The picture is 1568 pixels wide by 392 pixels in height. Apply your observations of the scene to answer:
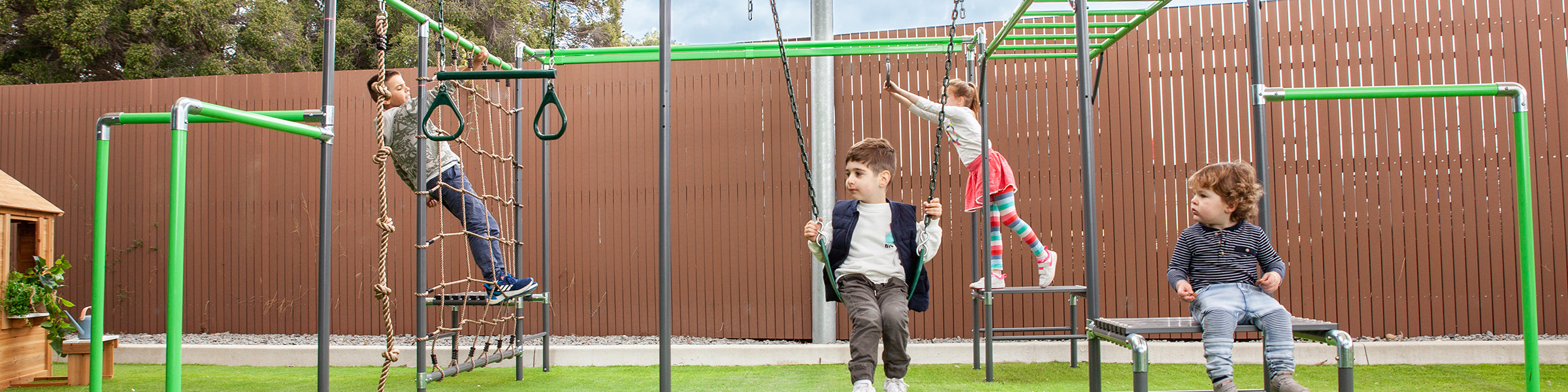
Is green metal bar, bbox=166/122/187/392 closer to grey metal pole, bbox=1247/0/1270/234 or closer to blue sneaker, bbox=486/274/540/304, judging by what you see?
blue sneaker, bbox=486/274/540/304

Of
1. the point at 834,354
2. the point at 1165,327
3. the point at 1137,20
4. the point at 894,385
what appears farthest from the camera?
the point at 834,354

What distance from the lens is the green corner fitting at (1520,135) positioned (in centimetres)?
279

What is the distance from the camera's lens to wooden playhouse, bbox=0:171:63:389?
13.1 feet

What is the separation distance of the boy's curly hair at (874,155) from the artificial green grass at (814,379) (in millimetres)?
1210

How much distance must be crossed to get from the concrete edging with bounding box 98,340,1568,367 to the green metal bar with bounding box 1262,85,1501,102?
190cm

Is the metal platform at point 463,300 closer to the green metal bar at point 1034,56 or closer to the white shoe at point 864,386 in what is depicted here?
the white shoe at point 864,386

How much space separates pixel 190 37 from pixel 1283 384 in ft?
40.6

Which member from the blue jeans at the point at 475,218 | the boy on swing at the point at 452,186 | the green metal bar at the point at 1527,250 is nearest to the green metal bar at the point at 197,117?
the boy on swing at the point at 452,186

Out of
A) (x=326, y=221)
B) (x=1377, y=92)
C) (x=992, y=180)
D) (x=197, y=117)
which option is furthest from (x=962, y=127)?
(x=197, y=117)

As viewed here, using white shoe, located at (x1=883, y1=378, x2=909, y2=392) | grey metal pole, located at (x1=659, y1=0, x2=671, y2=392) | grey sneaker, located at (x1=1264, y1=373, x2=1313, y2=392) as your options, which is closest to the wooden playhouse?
grey metal pole, located at (x1=659, y1=0, x2=671, y2=392)

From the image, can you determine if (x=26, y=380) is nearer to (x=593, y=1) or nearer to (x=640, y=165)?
(x=640, y=165)

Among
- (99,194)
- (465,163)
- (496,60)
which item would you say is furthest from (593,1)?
(99,194)

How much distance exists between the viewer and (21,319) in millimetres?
4023

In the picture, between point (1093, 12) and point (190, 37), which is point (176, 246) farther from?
point (190, 37)
